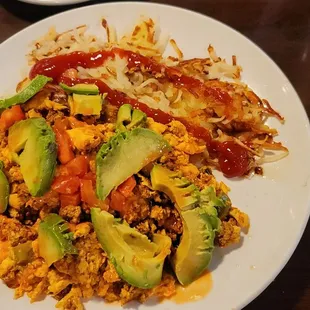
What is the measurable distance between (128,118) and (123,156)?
23 centimetres

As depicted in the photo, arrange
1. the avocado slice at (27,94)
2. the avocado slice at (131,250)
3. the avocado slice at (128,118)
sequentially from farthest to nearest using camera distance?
the avocado slice at (27,94) < the avocado slice at (128,118) < the avocado slice at (131,250)

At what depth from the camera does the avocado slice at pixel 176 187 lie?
1984 mm

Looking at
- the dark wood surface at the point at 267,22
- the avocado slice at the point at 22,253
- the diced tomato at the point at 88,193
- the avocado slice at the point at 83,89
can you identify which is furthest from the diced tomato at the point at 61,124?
the dark wood surface at the point at 267,22

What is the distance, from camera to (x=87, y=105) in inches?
87.9

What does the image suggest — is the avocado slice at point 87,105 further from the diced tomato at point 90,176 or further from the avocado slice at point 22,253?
the avocado slice at point 22,253

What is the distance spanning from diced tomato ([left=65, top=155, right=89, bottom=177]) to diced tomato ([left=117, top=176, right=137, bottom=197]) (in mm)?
173

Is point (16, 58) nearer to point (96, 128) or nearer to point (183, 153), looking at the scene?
point (96, 128)

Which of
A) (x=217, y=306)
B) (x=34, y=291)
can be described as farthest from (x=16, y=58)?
(x=217, y=306)

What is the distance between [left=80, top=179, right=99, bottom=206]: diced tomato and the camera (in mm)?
2031

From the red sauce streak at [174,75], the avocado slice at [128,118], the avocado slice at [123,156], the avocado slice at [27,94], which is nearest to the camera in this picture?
the avocado slice at [123,156]

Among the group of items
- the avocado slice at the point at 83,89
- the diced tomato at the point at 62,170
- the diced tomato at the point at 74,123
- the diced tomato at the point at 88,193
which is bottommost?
the diced tomato at the point at 88,193

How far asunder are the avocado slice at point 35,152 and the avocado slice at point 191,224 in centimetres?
42

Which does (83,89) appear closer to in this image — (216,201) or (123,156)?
(123,156)

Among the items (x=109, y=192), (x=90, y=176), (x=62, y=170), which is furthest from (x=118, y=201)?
(x=62, y=170)
